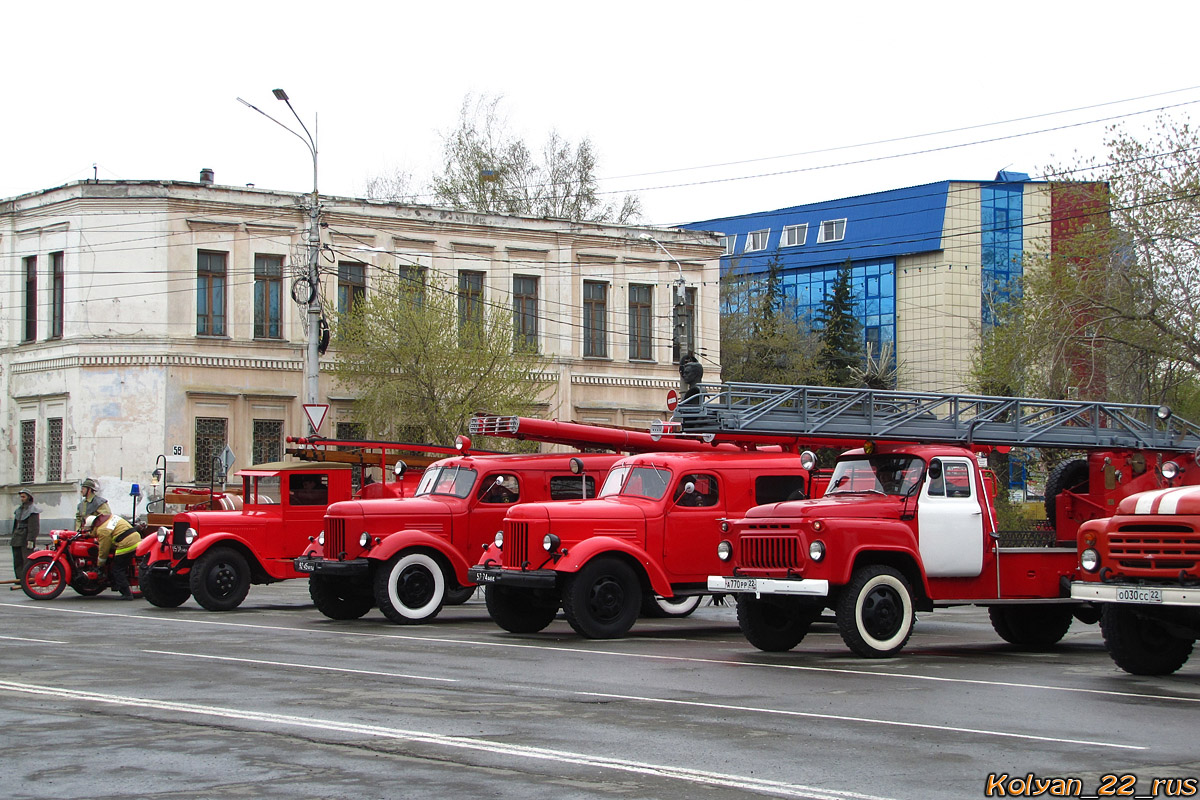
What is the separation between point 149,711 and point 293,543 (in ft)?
40.2

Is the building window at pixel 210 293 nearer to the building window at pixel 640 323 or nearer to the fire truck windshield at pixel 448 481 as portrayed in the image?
the building window at pixel 640 323

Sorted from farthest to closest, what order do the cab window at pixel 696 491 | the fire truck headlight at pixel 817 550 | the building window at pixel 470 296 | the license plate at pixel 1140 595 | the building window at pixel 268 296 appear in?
the building window at pixel 470 296, the building window at pixel 268 296, the cab window at pixel 696 491, the fire truck headlight at pixel 817 550, the license plate at pixel 1140 595

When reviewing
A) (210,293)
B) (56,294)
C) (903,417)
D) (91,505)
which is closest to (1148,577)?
(903,417)

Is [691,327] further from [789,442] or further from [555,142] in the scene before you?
[789,442]

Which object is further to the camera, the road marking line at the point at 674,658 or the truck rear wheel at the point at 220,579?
the truck rear wheel at the point at 220,579

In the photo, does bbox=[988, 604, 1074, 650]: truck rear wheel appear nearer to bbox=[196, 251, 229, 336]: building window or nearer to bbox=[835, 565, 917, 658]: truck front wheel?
bbox=[835, 565, 917, 658]: truck front wheel

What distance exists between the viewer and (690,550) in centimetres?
1739

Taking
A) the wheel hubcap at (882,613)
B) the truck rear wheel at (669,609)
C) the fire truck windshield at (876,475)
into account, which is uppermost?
the fire truck windshield at (876,475)

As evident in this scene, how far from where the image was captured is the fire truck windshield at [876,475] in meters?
15.1

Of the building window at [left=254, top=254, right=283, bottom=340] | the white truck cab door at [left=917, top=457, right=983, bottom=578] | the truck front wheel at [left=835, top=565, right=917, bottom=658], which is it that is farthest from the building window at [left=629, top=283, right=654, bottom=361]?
the truck front wheel at [left=835, top=565, right=917, bottom=658]

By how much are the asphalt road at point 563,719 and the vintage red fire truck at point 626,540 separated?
0.69 meters

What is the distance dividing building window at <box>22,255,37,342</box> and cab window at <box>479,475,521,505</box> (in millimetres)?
27525

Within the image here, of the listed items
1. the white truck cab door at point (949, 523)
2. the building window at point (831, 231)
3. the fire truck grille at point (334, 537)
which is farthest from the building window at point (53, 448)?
the building window at point (831, 231)

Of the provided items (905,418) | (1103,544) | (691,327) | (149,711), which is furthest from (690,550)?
(691,327)
